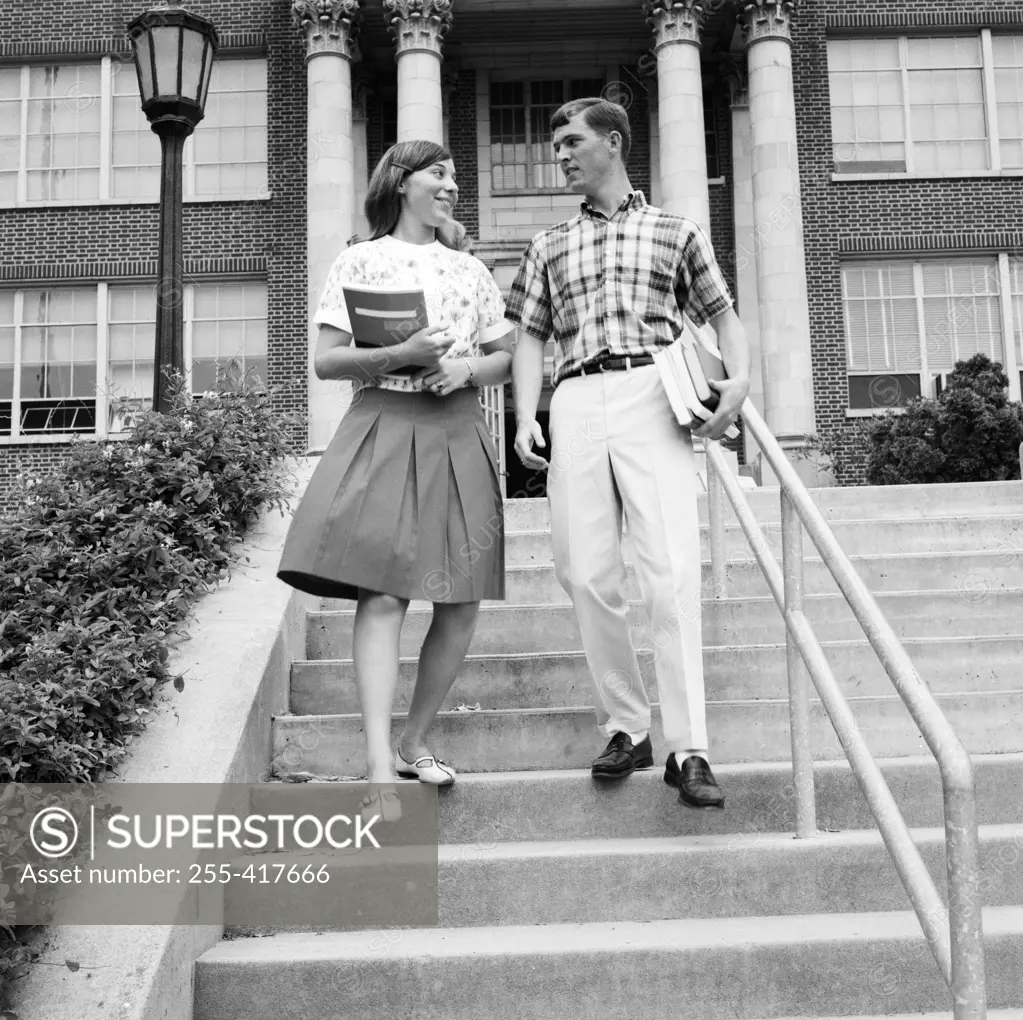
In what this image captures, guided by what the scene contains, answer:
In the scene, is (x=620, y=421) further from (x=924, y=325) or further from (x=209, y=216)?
(x=209, y=216)

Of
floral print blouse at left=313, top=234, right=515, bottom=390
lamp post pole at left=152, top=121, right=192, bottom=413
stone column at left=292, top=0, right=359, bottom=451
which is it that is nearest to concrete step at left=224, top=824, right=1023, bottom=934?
floral print blouse at left=313, top=234, right=515, bottom=390

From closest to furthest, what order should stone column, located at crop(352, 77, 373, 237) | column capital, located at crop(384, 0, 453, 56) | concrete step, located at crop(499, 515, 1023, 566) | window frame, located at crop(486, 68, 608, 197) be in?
concrete step, located at crop(499, 515, 1023, 566) → column capital, located at crop(384, 0, 453, 56) → stone column, located at crop(352, 77, 373, 237) → window frame, located at crop(486, 68, 608, 197)

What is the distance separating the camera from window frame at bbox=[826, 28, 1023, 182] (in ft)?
65.1

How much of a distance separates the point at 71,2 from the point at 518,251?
8.21 meters

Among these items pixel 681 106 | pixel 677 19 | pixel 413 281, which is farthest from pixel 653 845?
pixel 677 19

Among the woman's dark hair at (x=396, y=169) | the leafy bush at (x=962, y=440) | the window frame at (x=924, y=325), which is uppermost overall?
the window frame at (x=924, y=325)

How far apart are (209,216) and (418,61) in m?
4.26

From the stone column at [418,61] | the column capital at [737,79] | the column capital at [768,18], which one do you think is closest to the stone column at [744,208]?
the column capital at [737,79]

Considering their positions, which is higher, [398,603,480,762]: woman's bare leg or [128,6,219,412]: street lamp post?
[128,6,219,412]: street lamp post

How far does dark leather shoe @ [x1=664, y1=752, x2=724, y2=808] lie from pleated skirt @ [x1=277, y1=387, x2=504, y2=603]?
2.57ft

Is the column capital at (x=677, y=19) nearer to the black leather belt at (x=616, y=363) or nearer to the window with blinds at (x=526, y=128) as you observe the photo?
A: the window with blinds at (x=526, y=128)

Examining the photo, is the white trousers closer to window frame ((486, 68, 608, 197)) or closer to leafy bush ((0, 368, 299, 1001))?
leafy bush ((0, 368, 299, 1001))

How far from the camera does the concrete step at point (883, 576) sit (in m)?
5.93

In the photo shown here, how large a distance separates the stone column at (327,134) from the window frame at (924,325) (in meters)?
7.70
